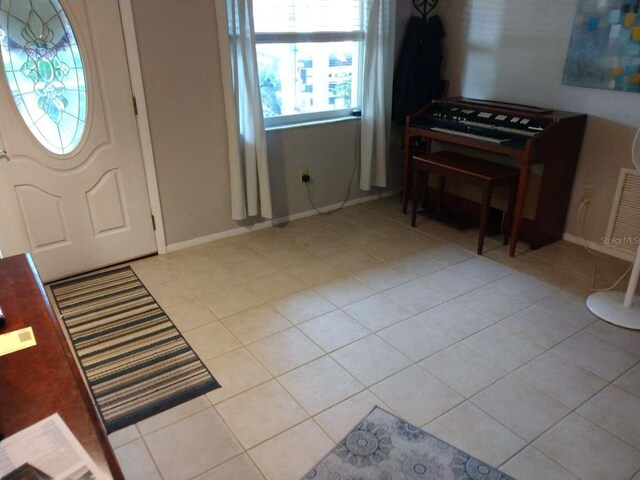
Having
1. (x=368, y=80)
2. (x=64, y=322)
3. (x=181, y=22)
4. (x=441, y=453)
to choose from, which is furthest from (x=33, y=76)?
(x=441, y=453)

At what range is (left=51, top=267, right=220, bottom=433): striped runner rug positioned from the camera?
205cm

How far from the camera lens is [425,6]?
389cm

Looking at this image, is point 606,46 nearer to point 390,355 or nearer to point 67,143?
point 390,355

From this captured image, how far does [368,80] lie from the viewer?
3.78 m

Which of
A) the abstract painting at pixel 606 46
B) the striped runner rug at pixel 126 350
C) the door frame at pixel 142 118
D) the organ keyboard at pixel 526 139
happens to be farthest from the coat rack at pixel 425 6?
the striped runner rug at pixel 126 350

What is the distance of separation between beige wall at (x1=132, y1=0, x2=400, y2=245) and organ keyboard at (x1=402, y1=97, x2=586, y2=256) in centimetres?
82

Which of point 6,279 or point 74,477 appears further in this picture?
point 6,279

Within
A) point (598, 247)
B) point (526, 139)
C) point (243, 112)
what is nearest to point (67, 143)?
point (243, 112)

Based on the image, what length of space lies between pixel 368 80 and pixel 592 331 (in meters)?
2.37

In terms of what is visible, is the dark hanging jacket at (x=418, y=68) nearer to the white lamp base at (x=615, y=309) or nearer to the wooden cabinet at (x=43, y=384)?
the white lamp base at (x=615, y=309)

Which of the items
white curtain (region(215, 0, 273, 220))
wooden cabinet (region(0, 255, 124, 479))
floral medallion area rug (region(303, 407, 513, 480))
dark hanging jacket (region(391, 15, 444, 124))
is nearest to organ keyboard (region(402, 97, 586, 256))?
dark hanging jacket (region(391, 15, 444, 124))

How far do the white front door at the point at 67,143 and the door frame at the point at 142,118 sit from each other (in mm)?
32

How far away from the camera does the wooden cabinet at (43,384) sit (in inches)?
37.3

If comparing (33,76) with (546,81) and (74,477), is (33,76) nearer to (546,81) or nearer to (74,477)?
(74,477)
